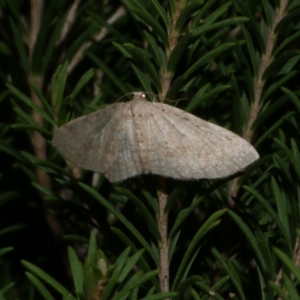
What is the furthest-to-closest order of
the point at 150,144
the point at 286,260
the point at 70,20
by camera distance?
the point at 70,20 → the point at 150,144 → the point at 286,260

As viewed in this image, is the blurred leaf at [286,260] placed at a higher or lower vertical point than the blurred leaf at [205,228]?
higher

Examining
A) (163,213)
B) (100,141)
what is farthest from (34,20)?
(163,213)

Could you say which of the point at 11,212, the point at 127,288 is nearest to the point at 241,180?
the point at 127,288

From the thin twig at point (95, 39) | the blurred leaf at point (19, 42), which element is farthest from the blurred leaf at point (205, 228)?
the thin twig at point (95, 39)

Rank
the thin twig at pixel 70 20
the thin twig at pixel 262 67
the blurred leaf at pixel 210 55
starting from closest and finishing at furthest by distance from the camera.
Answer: the blurred leaf at pixel 210 55 < the thin twig at pixel 262 67 < the thin twig at pixel 70 20

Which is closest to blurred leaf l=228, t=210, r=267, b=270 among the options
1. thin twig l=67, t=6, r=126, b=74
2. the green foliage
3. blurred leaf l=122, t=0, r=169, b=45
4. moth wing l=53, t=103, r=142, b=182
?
the green foliage

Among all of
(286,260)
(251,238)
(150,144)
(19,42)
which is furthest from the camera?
(19,42)

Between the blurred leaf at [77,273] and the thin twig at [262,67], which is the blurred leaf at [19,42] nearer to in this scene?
the thin twig at [262,67]

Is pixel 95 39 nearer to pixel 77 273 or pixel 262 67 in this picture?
pixel 262 67

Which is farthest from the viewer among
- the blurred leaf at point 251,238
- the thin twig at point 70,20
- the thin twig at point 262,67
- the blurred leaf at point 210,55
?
the thin twig at point 70,20
